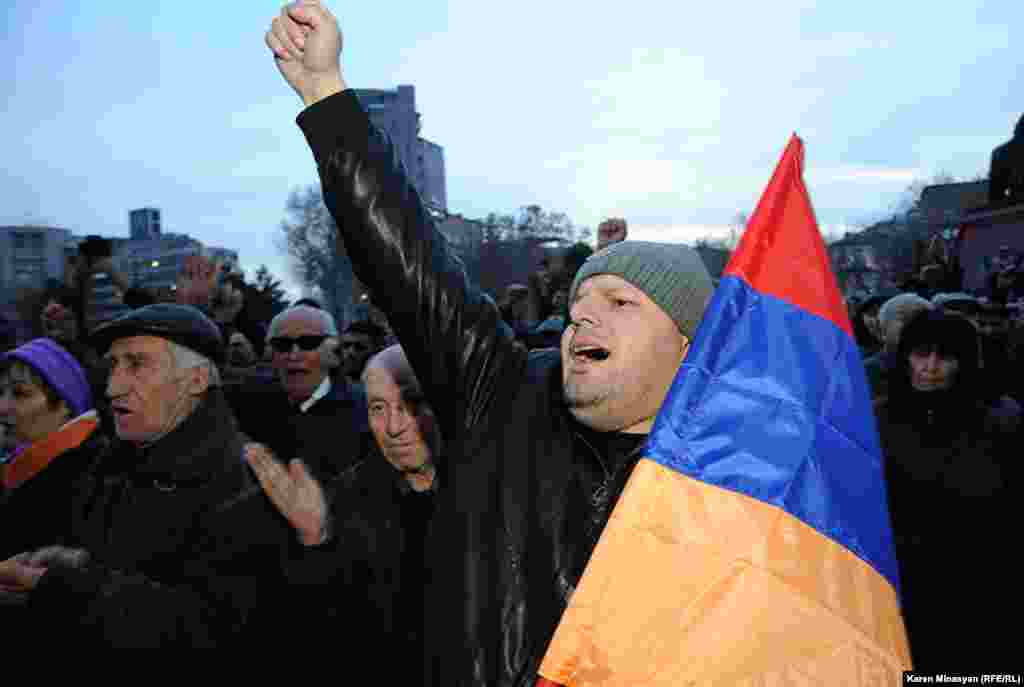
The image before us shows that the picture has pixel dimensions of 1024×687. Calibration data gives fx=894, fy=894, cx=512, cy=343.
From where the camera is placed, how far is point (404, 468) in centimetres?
303

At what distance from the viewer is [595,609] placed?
1.56 m

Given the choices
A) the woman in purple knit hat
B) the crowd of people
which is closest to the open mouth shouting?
the crowd of people

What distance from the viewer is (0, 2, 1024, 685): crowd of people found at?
76.0 inches

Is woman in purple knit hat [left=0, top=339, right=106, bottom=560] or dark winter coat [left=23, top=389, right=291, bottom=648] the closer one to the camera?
dark winter coat [left=23, top=389, right=291, bottom=648]

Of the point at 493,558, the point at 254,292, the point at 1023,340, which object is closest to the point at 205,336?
the point at 493,558

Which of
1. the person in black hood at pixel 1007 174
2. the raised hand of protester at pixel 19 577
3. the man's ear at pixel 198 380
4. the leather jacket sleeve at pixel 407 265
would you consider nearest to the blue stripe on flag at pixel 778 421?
the leather jacket sleeve at pixel 407 265

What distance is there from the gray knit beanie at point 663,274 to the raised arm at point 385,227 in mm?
351

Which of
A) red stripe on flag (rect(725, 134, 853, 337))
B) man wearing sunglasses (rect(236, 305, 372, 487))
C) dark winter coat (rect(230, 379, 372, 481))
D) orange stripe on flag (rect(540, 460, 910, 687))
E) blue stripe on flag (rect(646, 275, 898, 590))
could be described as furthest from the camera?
man wearing sunglasses (rect(236, 305, 372, 487))

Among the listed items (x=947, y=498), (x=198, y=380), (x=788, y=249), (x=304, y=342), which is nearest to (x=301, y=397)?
(x=304, y=342)

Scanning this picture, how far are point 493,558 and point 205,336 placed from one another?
5.72 ft

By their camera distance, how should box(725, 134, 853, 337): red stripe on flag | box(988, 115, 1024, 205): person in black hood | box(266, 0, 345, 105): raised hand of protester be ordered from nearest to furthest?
box(725, 134, 853, 337): red stripe on flag < box(266, 0, 345, 105): raised hand of protester < box(988, 115, 1024, 205): person in black hood

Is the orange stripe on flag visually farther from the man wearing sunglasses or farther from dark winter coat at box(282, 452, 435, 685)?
the man wearing sunglasses

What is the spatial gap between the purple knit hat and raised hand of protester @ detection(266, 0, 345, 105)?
94.5 inches

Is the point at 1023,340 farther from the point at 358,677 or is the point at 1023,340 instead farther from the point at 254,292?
the point at 254,292
